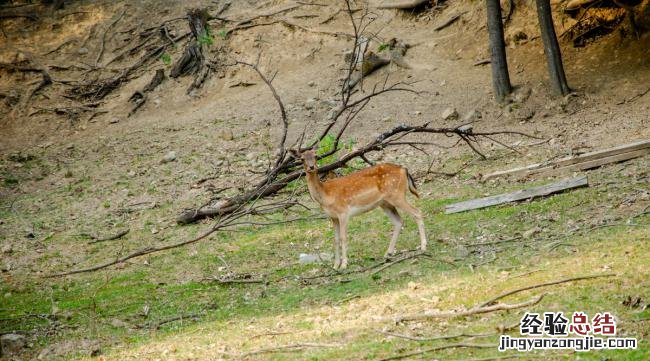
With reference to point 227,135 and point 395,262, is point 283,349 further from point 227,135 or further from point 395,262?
point 227,135

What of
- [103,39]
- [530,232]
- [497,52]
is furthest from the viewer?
[103,39]

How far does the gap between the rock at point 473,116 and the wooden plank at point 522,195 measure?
6247 mm

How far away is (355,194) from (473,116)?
331 inches

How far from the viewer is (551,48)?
17.4m

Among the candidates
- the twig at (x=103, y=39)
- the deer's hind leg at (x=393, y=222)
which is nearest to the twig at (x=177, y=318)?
the deer's hind leg at (x=393, y=222)

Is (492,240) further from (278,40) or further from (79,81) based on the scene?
(79,81)

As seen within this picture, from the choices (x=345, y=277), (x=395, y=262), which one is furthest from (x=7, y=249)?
(x=395, y=262)

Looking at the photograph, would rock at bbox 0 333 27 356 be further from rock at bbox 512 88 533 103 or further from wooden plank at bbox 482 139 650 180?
rock at bbox 512 88 533 103

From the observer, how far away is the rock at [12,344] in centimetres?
845

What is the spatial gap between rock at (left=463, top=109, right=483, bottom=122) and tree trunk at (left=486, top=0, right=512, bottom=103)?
0.56 meters

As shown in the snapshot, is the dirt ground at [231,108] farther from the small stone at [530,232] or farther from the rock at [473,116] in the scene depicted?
the small stone at [530,232]

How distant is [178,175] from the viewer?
17.8 meters

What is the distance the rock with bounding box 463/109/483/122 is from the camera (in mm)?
18312

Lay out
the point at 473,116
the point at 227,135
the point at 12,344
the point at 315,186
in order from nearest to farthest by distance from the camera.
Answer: the point at 12,344 → the point at 315,186 → the point at 473,116 → the point at 227,135
